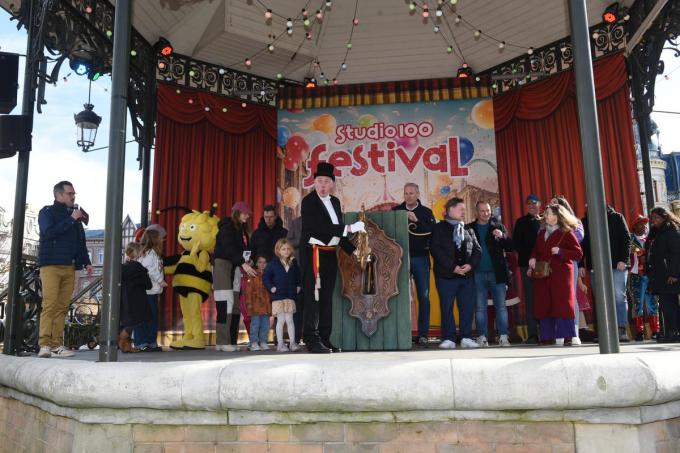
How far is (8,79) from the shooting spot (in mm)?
5707

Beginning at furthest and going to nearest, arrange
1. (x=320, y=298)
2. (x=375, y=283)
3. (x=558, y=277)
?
(x=558, y=277)
(x=375, y=283)
(x=320, y=298)

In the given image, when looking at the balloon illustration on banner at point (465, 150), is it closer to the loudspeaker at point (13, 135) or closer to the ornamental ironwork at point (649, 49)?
the ornamental ironwork at point (649, 49)

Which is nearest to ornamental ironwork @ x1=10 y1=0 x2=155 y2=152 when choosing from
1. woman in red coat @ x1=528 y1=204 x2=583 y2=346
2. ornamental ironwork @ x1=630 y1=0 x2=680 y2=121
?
woman in red coat @ x1=528 y1=204 x2=583 y2=346

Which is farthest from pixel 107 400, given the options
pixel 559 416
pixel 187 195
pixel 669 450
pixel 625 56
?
pixel 625 56

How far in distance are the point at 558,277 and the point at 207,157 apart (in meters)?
6.75

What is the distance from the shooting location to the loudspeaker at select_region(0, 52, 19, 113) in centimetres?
567

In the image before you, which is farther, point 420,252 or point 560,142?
point 560,142

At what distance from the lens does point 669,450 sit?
10.1ft

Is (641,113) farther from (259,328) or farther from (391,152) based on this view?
(259,328)

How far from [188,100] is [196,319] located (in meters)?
4.88

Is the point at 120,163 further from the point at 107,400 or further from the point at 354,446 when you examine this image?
the point at 354,446

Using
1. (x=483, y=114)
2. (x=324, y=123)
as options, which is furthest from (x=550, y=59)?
(x=324, y=123)

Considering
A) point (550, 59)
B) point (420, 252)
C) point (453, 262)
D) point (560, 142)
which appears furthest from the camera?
point (550, 59)

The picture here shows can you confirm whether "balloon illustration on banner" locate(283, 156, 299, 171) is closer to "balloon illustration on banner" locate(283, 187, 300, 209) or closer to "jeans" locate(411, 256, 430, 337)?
"balloon illustration on banner" locate(283, 187, 300, 209)
